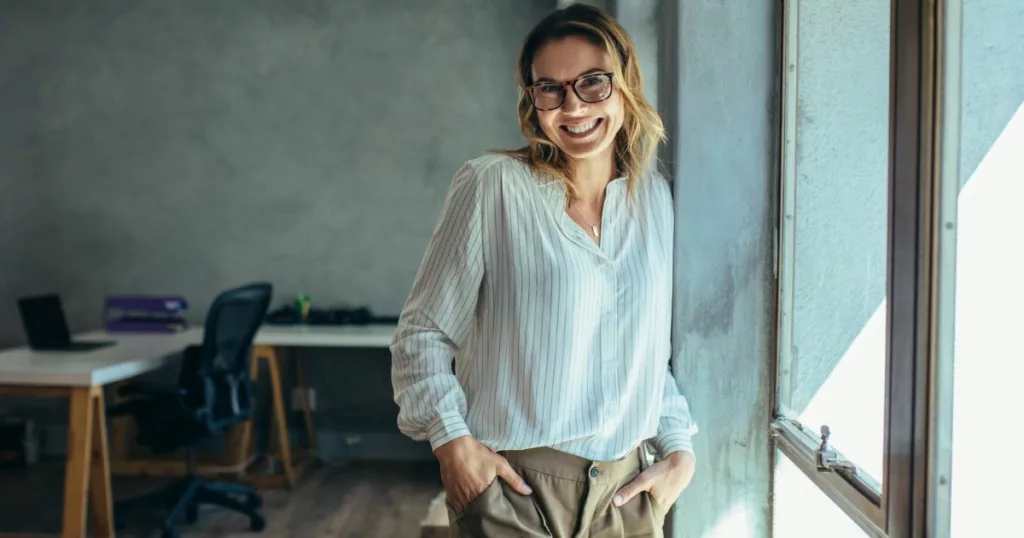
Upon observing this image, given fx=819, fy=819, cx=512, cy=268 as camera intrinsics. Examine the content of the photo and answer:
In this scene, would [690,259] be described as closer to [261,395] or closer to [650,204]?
[650,204]

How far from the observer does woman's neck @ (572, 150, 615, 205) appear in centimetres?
140

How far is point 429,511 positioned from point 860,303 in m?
3.06

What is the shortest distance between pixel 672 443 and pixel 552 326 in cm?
34

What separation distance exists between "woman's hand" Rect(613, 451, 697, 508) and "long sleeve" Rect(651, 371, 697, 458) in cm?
2

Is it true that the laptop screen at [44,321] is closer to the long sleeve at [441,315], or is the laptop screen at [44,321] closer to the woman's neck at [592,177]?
the long sleeve at [441,315]

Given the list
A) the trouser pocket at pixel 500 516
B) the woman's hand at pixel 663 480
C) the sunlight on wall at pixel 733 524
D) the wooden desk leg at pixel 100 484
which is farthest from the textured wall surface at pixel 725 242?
the wooden desk leg at pixel 100 484

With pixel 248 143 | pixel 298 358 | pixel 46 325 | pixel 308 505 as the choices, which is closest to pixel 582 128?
pixel 308 505

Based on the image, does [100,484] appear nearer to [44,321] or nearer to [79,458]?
[79,458]

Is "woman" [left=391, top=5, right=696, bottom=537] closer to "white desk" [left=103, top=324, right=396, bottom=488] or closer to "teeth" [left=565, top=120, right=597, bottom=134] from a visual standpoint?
"teeth" [left=565, top=120, right=597, bottom=134]

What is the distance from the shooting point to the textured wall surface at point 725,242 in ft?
5.19

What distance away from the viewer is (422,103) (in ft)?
16.0

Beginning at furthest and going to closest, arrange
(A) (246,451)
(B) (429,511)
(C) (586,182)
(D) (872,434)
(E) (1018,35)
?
(A) (246,451), (B) (429,511), (C) (586,182), (D) (872,434), (E) (1018,35)

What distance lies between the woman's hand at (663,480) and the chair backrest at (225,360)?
257cm

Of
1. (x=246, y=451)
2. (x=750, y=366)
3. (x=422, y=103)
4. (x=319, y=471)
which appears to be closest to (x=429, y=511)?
(x=319, y=471)
